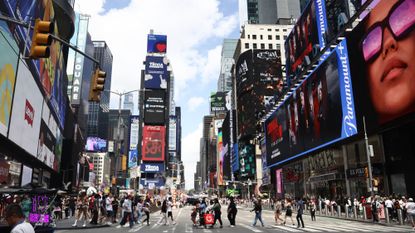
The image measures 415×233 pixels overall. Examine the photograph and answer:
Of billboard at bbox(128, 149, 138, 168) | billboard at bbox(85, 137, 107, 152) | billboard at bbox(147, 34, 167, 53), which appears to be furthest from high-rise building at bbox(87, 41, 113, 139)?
billboard at bbox(147, 34, 167, 53)

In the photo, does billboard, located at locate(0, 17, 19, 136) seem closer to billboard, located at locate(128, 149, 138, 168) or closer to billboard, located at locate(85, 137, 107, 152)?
Result: billboard, located at locate(128, 149, 138, 168)

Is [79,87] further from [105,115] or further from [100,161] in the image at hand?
[100,161]

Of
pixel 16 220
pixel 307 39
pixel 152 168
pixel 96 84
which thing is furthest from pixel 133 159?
pixel 16 220

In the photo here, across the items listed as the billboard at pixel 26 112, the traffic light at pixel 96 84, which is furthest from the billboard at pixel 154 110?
the traffic light at pixel 96 84

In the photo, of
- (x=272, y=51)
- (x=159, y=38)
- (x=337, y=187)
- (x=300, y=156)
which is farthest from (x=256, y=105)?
(x=337, y=187)

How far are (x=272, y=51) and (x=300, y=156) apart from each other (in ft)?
237

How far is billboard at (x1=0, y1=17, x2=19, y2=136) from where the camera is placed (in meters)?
22.2

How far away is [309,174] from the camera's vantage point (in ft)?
191

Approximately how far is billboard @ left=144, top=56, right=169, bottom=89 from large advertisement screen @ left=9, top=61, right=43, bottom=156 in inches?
2489

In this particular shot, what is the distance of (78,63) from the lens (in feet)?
408

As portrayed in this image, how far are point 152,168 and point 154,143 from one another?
23.9 ft

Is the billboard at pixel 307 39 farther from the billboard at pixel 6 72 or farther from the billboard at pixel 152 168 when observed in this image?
the billboard at pixel 152 168

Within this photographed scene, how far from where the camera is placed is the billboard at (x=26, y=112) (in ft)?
86.5

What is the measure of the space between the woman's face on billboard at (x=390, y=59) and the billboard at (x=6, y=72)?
29.6m
